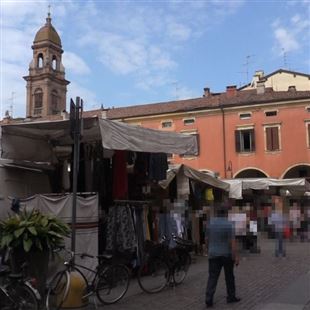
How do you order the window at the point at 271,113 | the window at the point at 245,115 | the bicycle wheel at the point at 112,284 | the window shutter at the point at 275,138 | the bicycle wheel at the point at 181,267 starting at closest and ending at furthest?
the bicycle wheel at the point at 112,284
the bicycle wheel at the point at 181,267
the window shutter at the point at 275,138
the window at the point at 271,113
the window at the point at 245,115

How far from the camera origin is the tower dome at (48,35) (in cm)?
8612

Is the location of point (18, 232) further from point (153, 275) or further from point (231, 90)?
point (231, 90)

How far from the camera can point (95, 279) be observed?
28.7 ft

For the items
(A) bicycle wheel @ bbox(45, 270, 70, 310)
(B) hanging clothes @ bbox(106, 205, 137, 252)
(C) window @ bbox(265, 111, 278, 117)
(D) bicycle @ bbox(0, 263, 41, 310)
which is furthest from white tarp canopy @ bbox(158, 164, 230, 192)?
(C) window @ bbox(265, 111, 278, 117)

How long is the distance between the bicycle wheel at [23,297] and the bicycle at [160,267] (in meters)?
2.98

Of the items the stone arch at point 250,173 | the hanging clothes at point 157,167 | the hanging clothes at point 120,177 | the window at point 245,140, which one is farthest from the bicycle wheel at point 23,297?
the window at point 245,140

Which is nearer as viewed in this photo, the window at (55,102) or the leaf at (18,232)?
the leaf at (18,232)

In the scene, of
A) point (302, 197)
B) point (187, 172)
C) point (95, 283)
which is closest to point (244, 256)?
point (187, 172)

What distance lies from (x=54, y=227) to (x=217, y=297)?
3.34 meters

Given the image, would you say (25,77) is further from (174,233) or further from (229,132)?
(174,233)

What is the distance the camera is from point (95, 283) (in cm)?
870

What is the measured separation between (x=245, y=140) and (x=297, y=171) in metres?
4.87

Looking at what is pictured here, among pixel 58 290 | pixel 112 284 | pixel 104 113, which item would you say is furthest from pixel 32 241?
pixel 104 113

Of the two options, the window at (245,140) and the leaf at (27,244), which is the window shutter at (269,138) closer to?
the window at (245,140)
